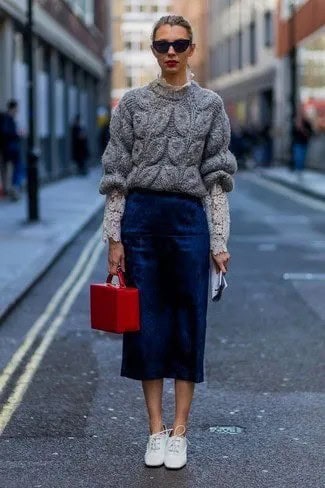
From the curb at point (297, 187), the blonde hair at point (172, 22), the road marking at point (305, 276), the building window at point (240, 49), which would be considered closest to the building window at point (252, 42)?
the building window at point (240, 49)

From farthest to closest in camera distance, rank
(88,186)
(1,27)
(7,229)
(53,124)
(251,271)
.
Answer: (53,124), (88,186), (1,27), (7,229), (251,271)

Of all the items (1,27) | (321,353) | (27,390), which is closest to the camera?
(27,390)

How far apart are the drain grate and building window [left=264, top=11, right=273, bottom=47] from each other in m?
44.8

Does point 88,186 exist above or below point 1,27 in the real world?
below

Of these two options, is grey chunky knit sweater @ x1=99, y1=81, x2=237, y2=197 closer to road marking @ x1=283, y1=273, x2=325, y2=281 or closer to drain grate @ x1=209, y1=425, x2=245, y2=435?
drain grate @ x1=209, y1=425, x2=245, y2=435

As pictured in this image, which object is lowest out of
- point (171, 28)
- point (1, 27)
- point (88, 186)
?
point (88, 186)

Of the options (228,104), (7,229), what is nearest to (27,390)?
(7,229)

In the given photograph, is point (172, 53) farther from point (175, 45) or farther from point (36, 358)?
point (36, 358)

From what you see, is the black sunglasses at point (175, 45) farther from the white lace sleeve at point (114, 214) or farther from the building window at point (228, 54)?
the building window at point (228, 54)

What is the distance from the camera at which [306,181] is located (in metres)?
31.6

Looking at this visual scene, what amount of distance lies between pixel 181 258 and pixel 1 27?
20200 millimetres

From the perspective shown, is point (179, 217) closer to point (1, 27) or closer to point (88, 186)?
point (1, 27)

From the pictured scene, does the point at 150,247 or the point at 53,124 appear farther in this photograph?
the point at 53,124

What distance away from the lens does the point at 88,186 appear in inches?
1174
